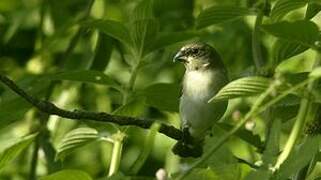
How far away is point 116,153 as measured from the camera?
2.82 meters

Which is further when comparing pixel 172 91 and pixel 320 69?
pixel 172 91

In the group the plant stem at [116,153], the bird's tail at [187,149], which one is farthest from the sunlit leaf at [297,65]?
the plant stem at [116,153]

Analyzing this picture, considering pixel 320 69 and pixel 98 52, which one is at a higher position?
pixel 320 69

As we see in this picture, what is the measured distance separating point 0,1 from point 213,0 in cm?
155

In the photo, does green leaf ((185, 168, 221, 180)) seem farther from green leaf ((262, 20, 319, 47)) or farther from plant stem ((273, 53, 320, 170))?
green leaf ((262, 20, 319, 47))

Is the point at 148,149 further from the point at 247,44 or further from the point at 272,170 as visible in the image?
the point at 247,44

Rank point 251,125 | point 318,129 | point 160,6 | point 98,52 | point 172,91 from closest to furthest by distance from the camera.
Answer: point 318,129 → point 172,91 → point 251,125 → point 98,52 → point 160,6

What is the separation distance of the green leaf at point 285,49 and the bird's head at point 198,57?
1.20m

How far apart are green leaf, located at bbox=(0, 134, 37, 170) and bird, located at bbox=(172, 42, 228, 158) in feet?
2.06

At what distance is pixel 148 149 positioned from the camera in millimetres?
2320

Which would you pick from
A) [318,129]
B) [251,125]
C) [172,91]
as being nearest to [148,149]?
[318,129]

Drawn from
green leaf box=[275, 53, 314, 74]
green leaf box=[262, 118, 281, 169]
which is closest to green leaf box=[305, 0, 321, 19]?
green leaf box=[262, 118, 281, 169]

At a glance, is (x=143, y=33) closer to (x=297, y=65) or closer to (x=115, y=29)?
(x=115, y=29)

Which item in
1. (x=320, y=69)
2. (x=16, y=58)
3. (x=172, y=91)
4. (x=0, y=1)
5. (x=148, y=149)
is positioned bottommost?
(x=16, y=58)
